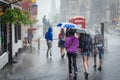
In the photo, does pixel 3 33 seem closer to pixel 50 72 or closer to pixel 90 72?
pixel 50 72

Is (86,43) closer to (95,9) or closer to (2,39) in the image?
(2,39)

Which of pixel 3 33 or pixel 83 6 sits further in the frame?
pixel 83 6

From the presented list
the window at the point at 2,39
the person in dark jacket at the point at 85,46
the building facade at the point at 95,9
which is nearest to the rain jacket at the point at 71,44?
the person in dark jacket at the point at 85,46

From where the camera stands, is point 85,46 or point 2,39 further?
point 2,39

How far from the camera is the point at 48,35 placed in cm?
2142

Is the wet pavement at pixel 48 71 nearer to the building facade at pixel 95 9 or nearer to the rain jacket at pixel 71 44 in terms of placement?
the rain jacket at pixel 71 44

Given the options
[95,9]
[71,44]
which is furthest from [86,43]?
[95,9]

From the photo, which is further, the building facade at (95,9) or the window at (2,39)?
the building facade at (95,9)

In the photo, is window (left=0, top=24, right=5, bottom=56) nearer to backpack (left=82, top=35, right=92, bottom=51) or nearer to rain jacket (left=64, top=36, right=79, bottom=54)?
rain jacket (left=64, top=36, right=79, bottom=54)

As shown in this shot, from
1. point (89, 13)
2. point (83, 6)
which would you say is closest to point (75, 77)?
point (89, 13)

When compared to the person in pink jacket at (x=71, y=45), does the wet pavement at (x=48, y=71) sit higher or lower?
lower

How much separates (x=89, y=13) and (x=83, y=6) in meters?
12.4

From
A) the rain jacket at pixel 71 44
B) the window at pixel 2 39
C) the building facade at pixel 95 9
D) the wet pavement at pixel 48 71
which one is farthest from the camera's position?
the building facade at pixel 95 9

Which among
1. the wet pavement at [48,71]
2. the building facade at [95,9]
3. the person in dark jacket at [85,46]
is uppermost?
the building facade at [95,9]
